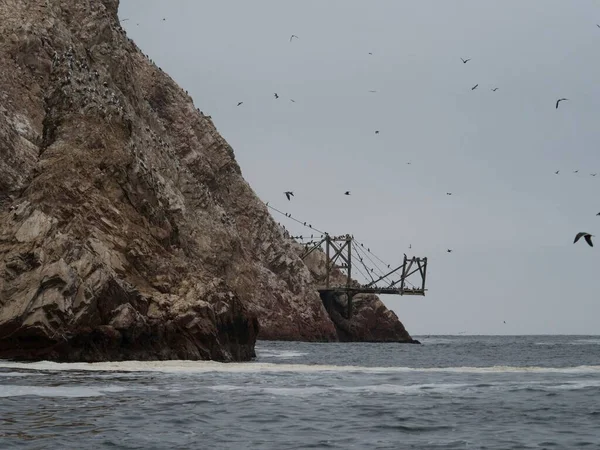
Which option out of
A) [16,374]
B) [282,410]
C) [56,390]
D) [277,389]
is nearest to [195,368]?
[16,374]

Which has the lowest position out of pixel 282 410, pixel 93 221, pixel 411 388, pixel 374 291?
pixel 282 410

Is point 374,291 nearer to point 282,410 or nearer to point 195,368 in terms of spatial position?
point 195,368

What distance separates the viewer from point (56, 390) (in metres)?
32.3

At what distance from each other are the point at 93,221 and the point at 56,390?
24332 mm

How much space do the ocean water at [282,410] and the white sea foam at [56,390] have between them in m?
0.06

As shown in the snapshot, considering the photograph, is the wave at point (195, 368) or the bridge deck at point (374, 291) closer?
the wave at point (195, 368)

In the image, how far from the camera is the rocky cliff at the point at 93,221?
4872 cm

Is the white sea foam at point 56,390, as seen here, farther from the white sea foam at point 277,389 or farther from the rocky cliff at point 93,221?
the rocky cliff at point 93,221

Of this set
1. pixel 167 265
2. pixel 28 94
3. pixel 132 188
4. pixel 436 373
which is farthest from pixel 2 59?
pixel 436 373

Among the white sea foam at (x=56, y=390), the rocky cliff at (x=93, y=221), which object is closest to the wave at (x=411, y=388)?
the white sea foam at (x=56, y=390)

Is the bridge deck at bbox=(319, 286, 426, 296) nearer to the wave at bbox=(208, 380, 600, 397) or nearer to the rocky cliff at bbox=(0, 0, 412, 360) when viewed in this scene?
the rocky cliff at bbox=(0, 0, 412, 360)

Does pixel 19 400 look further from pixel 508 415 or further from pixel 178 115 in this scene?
pixel 178 115

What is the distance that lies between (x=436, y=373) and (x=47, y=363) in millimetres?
17815

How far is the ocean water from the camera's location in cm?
2311
